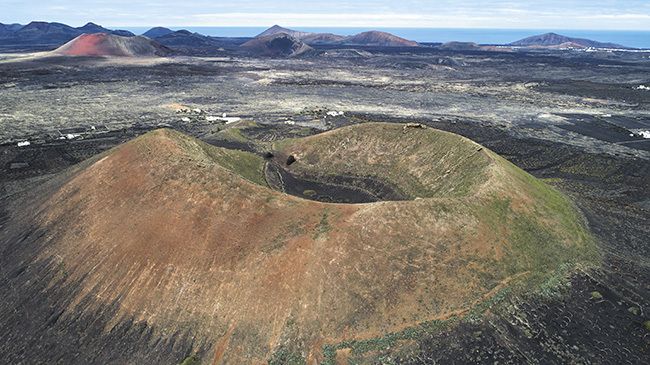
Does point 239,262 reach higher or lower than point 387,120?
higher

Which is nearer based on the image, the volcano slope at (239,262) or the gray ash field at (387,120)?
the gray ash field at (387,120)

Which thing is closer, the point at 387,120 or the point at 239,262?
the point at 239,262

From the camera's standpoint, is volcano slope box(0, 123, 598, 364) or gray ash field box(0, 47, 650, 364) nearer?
Result: gray ash field box(0, 47, 650, 364)

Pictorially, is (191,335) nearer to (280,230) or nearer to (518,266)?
(280,230)

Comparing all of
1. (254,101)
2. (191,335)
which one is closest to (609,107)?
(254,101)
